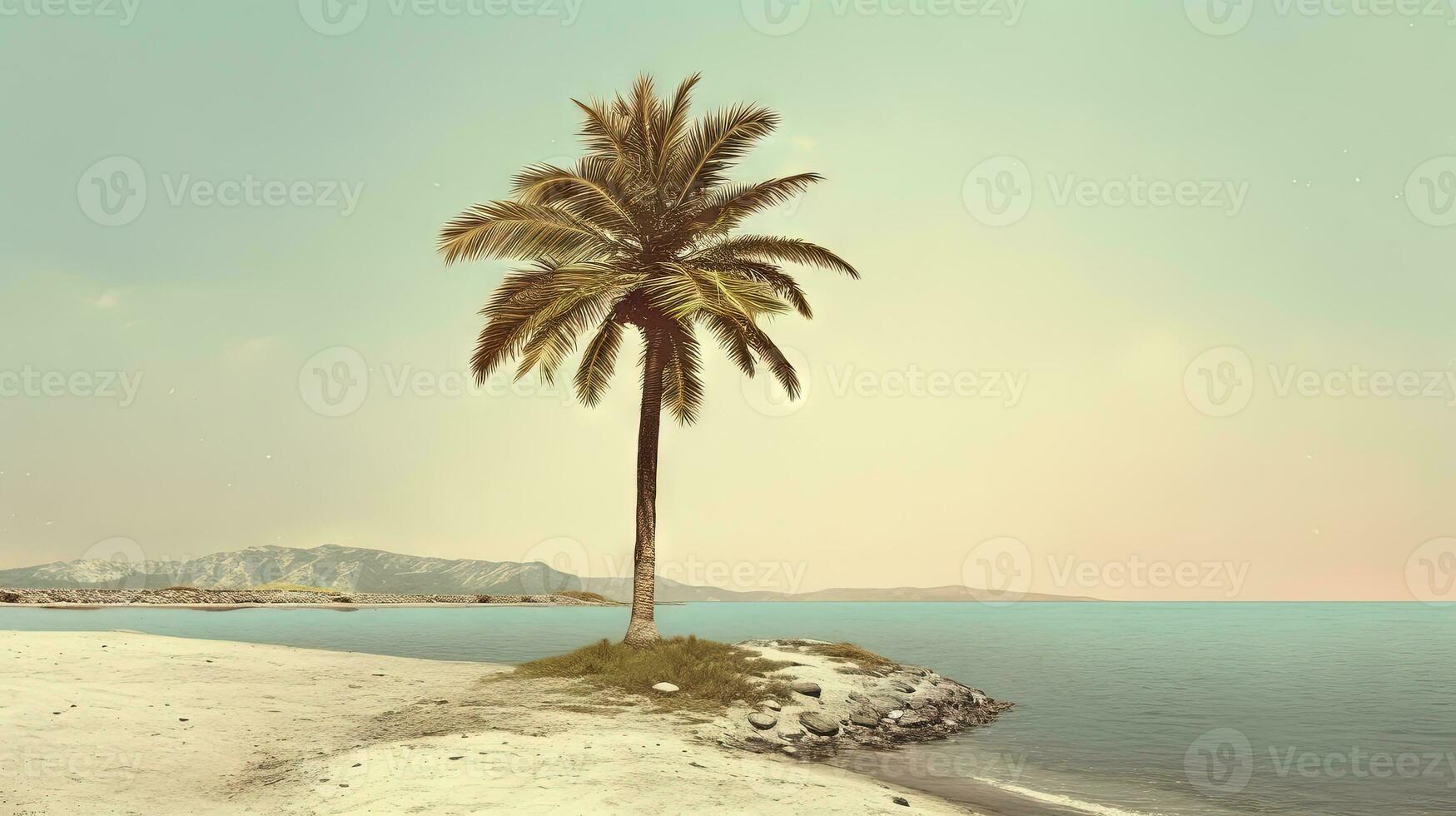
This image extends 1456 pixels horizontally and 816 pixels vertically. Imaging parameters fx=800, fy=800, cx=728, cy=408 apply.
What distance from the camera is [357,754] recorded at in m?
12.3

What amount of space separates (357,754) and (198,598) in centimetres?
9884

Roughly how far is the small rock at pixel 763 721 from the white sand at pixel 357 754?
1468 mm

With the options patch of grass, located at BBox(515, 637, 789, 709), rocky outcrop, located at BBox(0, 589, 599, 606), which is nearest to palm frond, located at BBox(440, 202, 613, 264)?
patch of grass, located at BBox(515, 637, 789, 709)

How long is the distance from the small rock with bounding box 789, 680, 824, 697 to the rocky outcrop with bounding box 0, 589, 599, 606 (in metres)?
78.2

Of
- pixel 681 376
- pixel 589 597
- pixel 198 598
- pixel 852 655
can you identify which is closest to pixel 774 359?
pixel 681 376

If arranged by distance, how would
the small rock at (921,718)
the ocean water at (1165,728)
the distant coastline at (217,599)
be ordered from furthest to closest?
the distant coastline at (217,599), the small rock at (921,718), the ocean water at (1165,728)

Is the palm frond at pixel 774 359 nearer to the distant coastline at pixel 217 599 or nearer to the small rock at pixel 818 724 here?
the small rock at pixel 818 724

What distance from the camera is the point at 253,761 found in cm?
1220

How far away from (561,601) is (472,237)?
481 feet

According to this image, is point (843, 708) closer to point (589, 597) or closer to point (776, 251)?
point (776, 251)

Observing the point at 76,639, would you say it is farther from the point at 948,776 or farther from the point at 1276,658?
the point at 1276,658

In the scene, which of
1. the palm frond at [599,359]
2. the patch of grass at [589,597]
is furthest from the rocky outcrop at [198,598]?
the palm frond at [599,359]

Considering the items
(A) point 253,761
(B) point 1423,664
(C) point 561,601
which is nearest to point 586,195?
(A) point 253,761

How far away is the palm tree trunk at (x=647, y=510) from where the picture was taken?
73.2ft
